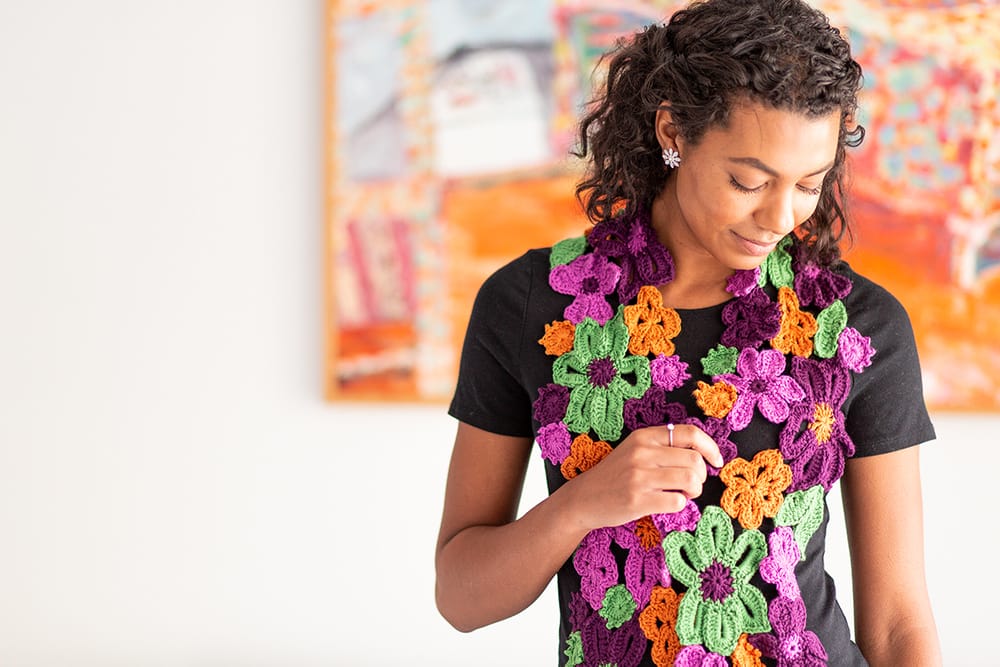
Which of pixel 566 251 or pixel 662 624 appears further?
pixel 566 251

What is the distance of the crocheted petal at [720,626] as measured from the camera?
1.05 meters

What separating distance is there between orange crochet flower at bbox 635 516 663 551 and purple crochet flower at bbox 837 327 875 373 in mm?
262

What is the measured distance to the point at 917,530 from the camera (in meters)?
1.10

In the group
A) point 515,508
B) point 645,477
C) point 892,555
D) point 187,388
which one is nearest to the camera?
point 645,477

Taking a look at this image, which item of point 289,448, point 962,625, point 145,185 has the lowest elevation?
point 962,625

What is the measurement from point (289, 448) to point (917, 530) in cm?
152

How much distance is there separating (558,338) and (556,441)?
116 millimetres

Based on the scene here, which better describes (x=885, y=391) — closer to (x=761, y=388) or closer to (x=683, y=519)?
(x=761, y=388)

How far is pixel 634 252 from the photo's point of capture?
3.84ft

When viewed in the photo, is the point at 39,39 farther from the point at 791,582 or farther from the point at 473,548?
the point at 791,582

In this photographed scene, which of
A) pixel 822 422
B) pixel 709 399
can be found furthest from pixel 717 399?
pixel 822 422

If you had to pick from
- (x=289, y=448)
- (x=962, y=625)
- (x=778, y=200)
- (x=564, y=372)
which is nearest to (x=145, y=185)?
(x=289, y=448)

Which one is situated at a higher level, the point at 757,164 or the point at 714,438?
the point at 757,164

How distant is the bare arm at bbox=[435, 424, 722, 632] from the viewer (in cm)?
99
